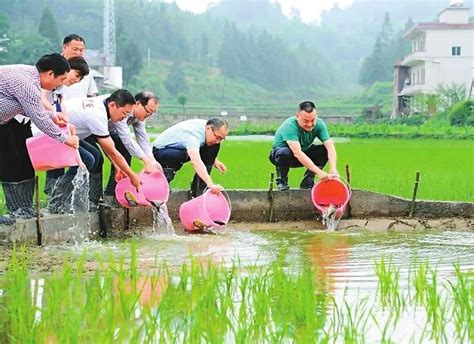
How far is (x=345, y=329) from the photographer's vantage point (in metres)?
3.27

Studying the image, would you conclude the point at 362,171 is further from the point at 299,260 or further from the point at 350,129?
the point at 350,129

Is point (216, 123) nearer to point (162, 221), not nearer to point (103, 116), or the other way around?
point (162, 221)

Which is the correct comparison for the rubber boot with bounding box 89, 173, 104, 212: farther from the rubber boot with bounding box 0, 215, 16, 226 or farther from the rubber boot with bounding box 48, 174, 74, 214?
the rubber boot with bounding box 0, 215, 16, 226

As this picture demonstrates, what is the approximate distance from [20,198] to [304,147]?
8.93ft

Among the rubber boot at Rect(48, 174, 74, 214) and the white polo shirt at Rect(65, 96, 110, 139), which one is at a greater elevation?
the white polo shirt at Rect(65, 96, 110, 139)

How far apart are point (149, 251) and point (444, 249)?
1819 millimetres

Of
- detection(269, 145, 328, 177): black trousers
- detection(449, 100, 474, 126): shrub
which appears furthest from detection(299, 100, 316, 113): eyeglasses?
detection(449, 100, 474, 126): shrub

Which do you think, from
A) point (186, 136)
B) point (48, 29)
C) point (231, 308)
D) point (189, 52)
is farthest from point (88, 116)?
point (189, 52)

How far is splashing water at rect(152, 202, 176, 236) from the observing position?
698 cm

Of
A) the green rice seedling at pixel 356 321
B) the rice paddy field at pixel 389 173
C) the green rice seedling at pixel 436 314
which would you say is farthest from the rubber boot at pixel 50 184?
the green rice seedling at pixel 436 314

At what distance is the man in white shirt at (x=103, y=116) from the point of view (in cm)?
627

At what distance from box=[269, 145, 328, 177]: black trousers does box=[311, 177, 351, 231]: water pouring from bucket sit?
45cm

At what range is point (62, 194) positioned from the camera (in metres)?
6.52

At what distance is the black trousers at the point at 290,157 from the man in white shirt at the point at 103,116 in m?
1.71
